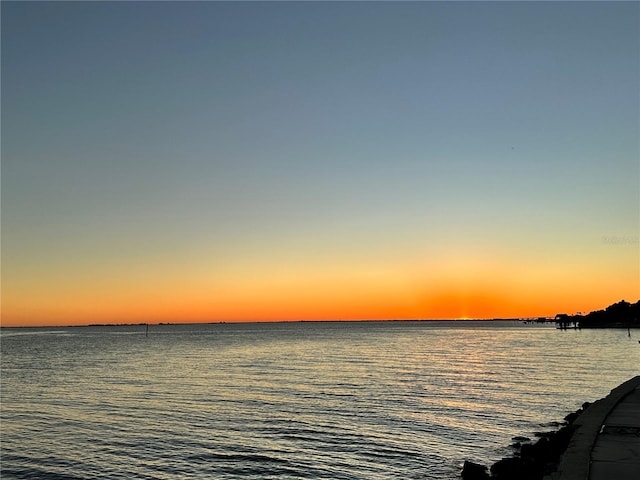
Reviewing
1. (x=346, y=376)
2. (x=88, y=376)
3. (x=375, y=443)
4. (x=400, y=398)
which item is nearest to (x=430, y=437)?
(x=375, y=443)

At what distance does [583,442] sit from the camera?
18.2 m

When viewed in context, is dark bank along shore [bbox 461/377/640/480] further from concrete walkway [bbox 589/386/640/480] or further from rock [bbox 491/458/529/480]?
concrete walkway [bbox 589/386/640/480]

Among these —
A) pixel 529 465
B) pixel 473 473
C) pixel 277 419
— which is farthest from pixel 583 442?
pixel 277 419

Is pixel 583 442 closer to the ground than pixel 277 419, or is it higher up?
higher up

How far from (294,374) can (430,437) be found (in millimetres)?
31451

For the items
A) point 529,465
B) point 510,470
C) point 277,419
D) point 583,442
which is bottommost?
point 277,419

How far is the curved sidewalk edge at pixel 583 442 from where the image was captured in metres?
14.7

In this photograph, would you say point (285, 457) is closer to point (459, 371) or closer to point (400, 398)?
point (400, 398)

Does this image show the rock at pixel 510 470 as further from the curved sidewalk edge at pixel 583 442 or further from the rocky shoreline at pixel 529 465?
the curved sidewalk edge at pixel 583 442

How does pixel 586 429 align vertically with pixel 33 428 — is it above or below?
above

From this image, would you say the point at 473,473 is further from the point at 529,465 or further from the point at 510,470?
the point at 529,465

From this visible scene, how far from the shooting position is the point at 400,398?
136ft

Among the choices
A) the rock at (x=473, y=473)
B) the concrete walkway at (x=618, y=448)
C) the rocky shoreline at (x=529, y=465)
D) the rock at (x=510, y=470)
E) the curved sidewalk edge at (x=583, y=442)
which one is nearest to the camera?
the concrete walkway at (x=618, y=448)


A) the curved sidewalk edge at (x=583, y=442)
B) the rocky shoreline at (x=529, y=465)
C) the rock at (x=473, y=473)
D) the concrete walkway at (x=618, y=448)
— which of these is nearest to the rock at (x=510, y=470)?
the rocky shoreline at (x=529, y=465)
